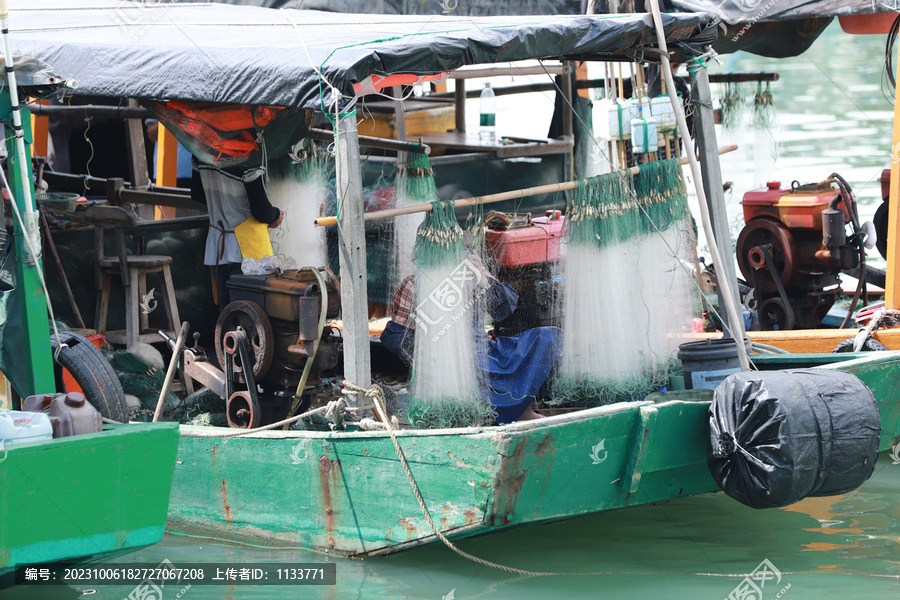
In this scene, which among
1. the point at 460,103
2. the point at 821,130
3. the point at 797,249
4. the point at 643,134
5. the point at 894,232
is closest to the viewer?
the point at 894,232

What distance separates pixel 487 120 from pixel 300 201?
4482 mm

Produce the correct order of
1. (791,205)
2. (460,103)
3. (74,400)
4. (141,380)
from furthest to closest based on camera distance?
1. (460,103)
2. (791,205)
3. (141,380)
4. (74,400)

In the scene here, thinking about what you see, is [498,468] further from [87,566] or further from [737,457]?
[87,566]

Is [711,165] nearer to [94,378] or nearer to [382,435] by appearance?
[382,435]

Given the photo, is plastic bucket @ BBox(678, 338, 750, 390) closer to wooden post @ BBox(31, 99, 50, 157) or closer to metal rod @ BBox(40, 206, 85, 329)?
metal rod @ BBox(40, 206, 85, 329)

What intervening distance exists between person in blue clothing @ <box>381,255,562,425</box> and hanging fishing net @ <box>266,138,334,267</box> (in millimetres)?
1337

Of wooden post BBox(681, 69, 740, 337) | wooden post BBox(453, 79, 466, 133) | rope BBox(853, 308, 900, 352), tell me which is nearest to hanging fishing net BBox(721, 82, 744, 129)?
wooden post BBox(453, 79, 466, 133)

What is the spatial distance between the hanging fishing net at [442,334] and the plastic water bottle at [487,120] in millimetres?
4755

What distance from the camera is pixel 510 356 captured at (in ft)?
19.0

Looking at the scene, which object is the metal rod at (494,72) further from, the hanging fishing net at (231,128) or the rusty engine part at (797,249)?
the hanging fishing net at (231,128)

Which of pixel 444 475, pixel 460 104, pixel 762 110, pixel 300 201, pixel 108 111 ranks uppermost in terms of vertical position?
pixel 460 104

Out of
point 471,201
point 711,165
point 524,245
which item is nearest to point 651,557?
point 524,245

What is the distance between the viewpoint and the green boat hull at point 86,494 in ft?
13.4

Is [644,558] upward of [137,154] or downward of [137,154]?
downward
